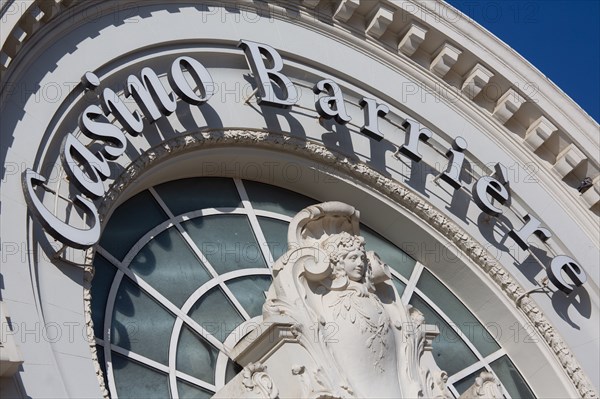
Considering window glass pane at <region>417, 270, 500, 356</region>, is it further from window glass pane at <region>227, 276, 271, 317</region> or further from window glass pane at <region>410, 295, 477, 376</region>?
window glass pane at <region>227, 276, 271, 317</region>

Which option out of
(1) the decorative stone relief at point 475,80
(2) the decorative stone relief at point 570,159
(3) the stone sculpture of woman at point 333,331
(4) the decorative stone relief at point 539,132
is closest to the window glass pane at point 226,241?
(3) the stone sculpture of woman at point 333,331

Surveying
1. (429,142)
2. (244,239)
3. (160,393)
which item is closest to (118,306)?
(160,393)

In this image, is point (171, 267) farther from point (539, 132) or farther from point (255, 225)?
point (539, 132)

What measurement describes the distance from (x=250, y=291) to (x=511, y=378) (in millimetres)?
4138

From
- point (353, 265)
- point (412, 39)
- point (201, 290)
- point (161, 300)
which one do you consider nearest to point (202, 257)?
point (201, 290)

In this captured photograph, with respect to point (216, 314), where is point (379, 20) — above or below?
above

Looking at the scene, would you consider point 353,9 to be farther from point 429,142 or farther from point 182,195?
point 182,195

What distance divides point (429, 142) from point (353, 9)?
218 centimetres

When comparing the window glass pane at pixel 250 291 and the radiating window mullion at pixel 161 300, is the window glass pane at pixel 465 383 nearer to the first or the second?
the window glass pane at pixel 250 291

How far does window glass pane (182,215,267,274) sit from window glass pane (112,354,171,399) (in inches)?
76.4

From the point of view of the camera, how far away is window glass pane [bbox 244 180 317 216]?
64.7 feet

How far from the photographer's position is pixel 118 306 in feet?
56.8

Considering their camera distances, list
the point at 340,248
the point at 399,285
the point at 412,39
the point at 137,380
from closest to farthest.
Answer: the point at 137,380 → the point at 340,248 → the point at 399,285 → the point at 412,39

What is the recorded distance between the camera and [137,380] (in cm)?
1694
